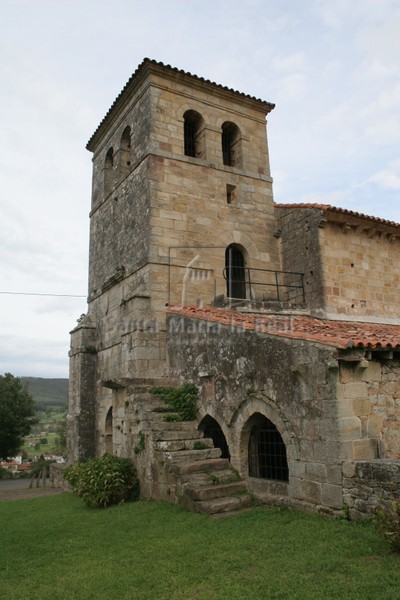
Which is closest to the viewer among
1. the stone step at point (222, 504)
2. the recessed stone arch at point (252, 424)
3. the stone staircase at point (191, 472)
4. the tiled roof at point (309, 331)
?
the tiled roof at point (309, 331)

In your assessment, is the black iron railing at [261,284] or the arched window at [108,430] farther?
the arched window at [108,430]

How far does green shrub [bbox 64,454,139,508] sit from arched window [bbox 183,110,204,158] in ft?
29.5

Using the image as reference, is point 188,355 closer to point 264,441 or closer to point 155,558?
point 264,441

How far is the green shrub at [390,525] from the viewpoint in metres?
4.94

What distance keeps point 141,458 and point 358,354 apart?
484 cm

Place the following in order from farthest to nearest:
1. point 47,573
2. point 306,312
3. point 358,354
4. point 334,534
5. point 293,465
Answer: point 306,312, point 293,465, point 358,354, point 334,534, point 47,573

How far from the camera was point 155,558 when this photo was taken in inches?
220

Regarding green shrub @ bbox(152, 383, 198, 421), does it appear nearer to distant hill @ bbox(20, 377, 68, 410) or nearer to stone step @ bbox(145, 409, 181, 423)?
stone step @ bbox(145, 409, 181, 423)

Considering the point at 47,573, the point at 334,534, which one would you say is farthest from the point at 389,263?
the point at 47,573

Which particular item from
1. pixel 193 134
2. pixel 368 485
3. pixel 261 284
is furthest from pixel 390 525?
pixel 193 134

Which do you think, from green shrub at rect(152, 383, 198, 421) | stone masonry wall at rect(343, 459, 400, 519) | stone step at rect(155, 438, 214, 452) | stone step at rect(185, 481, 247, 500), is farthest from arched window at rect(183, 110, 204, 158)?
stone masonry wall at rect(343, 459, 400, 519)

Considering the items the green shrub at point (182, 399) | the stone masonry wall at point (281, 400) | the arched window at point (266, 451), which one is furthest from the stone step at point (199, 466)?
the green shrub at point (182, 399)

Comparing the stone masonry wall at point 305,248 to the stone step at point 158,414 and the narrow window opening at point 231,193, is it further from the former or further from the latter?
the stone step at point 158,414

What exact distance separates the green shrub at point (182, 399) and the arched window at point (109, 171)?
8047 millimetres
